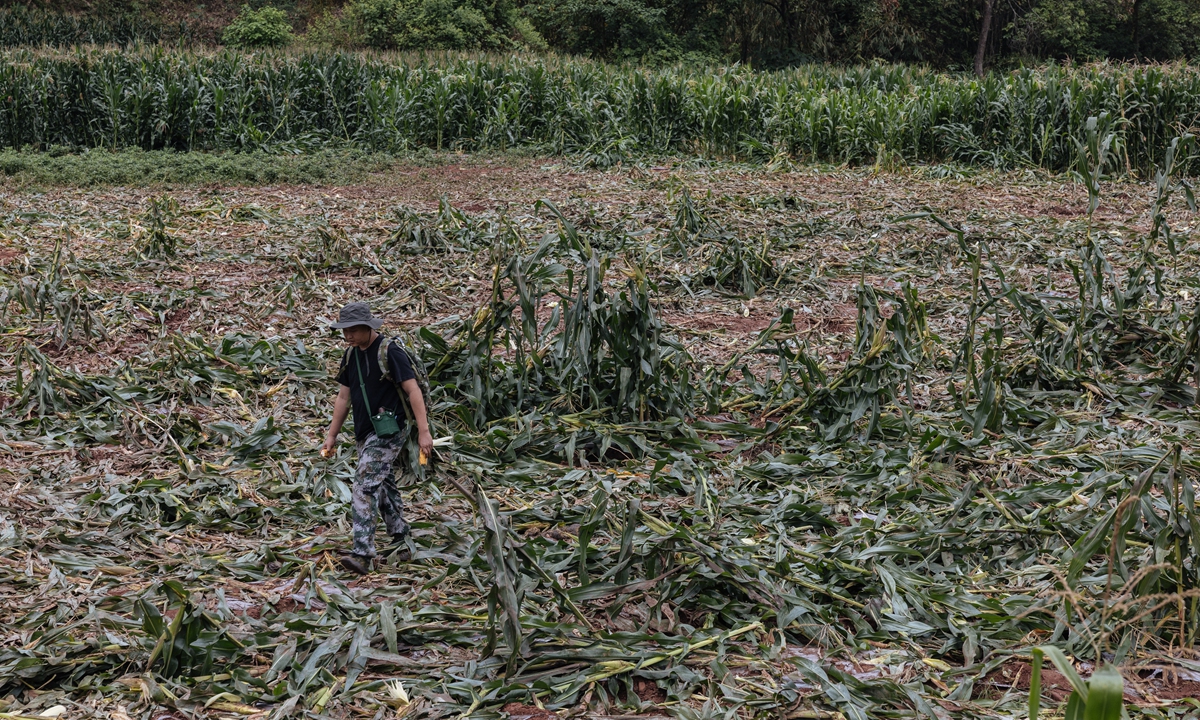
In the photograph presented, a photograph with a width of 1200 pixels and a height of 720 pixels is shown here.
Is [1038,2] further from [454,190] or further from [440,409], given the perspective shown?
[440,409]

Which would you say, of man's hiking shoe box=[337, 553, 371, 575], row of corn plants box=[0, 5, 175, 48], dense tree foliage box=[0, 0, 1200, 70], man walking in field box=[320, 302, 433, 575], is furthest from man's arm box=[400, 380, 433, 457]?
row of corn plants box=[0, 5, 175, 48]

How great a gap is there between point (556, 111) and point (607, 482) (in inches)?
453

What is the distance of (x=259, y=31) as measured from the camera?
2703 centimetres

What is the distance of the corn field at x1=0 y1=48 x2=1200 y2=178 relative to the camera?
13.6 meters

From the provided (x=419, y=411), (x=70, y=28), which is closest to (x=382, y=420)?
(x=419, y=411)

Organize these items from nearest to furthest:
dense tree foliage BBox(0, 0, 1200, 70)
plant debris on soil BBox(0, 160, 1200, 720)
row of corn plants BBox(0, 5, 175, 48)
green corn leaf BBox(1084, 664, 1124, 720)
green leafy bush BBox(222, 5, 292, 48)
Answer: green corn leaf BBox(1084, 664, 1124, 720) → plant debris on soil BBox(0, 160, 1200, 720) → row of corn plants BBox(0, 5, 175, 48) → dense tree foliage BBox(0, 0, 1200, 70) → green leafy bush BBox(222, 5, 292, 48)

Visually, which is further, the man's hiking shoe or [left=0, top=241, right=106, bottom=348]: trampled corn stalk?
[left=0, top=241, right=106, bottom=348]: trampled corn stalk

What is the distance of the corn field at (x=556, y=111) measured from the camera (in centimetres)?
1362

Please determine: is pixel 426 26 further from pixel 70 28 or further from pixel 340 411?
pixel 340 411

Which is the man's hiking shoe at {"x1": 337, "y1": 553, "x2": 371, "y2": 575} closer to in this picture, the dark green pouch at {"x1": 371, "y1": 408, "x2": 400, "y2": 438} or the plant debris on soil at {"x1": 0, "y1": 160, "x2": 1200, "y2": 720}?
the plant debris on soil at {"x1": 0, "y1": 160, "x2": 1200, "y2": 720}

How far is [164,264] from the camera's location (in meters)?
8.29

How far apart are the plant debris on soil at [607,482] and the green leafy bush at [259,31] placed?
64.8ft

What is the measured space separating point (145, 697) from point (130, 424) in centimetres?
253

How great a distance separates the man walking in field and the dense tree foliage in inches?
818
